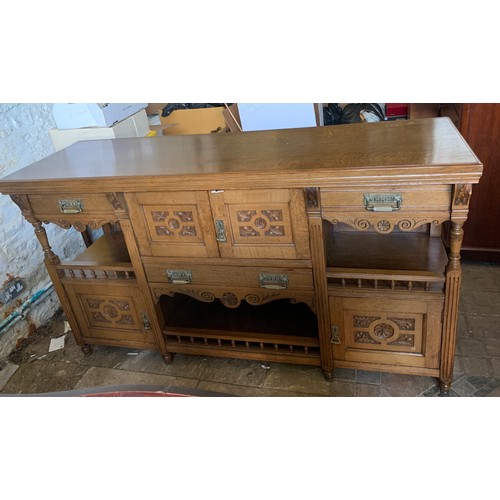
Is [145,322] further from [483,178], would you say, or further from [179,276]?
[483,178]

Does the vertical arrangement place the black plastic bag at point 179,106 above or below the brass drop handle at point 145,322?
above

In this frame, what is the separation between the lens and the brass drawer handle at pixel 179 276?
2.01m

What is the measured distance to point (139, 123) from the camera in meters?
3.20

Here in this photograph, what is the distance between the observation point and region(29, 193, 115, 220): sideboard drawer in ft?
6.32

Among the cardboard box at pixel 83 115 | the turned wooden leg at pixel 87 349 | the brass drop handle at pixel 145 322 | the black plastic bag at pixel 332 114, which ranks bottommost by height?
the turned wooden leg at pixel 87 349

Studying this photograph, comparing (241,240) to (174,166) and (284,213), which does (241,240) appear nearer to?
(284,213)

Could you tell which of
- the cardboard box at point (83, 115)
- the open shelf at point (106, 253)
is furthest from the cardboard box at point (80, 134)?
the open shelf at point (106, 253)

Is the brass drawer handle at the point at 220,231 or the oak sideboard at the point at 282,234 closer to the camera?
the oak sideboard at the point at 282,234

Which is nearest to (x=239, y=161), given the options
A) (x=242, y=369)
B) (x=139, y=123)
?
(x=242, y=369)

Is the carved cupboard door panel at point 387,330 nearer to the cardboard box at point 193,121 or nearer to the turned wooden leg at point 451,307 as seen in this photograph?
the turned wooden leg at point 451,307

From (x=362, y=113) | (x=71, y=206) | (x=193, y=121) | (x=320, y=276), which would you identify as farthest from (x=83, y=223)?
(x=362, y=113)

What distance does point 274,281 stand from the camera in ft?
6.25

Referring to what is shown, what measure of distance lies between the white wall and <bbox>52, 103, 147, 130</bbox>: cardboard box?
0.23 ft

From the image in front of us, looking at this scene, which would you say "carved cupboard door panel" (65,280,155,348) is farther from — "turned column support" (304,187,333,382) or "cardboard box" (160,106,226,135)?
"cardboard box" (160,106,226,135)
